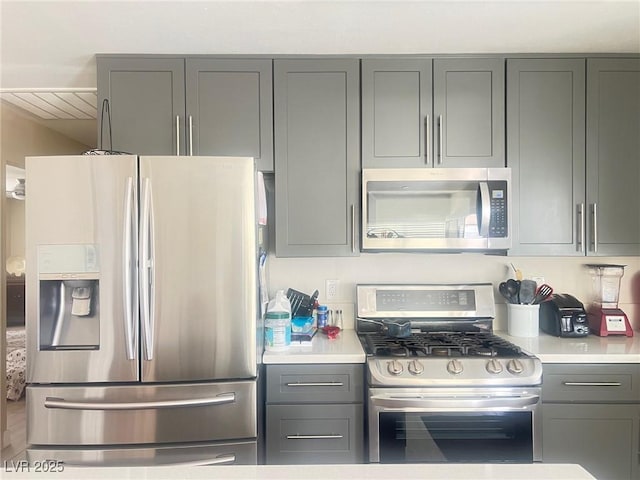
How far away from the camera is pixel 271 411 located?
1.74 meters

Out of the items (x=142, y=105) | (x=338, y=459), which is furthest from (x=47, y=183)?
(x=338, y=459)

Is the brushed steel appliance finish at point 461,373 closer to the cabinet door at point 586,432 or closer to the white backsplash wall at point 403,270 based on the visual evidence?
the cabinet door at point 586,432

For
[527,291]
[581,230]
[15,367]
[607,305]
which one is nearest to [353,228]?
[527,291]

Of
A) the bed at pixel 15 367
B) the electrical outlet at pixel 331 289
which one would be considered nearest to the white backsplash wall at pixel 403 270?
the electrical outlet at pixel 331 289

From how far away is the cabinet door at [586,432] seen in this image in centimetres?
173

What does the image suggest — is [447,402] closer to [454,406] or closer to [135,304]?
[454,406]

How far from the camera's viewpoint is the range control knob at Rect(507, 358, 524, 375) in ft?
5.49

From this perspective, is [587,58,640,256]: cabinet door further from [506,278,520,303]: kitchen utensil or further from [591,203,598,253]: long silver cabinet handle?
[506,278,520,303]: kitchen utensil

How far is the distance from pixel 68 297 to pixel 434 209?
1.69m

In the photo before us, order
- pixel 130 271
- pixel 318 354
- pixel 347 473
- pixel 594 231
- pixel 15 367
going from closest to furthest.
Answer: pixel 347 473, pixel 130 271, pixel 318 354, pixel 594 231, pixel 15 367

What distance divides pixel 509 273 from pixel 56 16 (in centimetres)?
256

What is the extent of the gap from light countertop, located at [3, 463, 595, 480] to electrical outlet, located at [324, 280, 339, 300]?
4.94 ft

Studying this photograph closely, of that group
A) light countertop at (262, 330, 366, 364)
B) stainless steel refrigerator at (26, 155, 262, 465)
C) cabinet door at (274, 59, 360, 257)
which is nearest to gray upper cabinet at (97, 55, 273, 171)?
cabinet door at (274, 59, 360, 257)

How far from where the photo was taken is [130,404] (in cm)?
158
